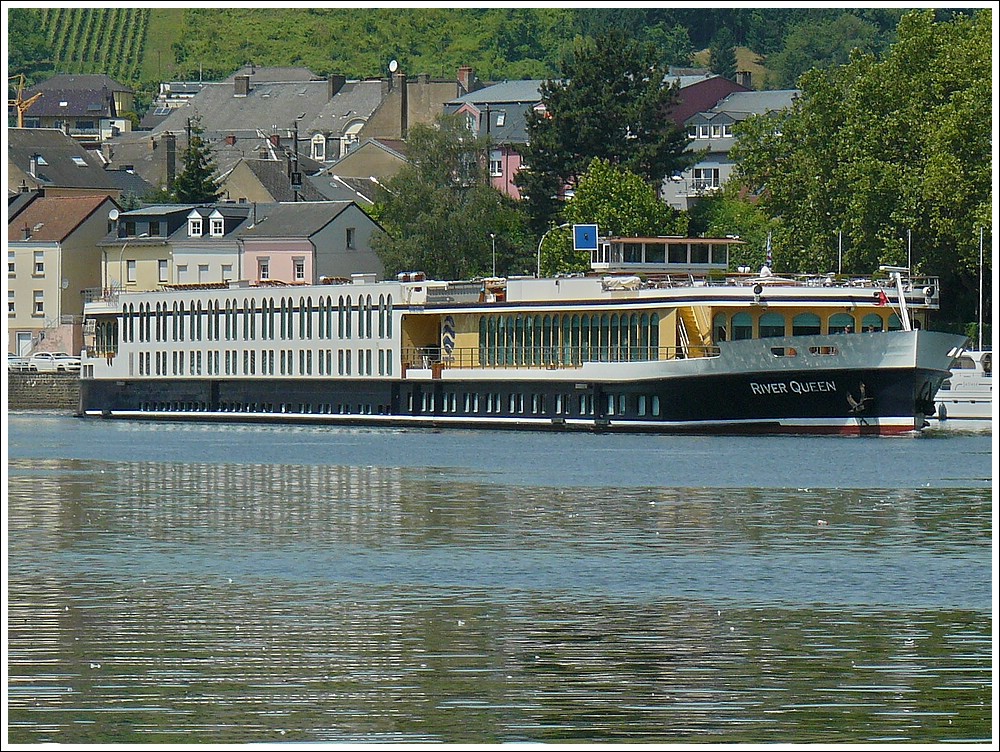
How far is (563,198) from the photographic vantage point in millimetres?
130000

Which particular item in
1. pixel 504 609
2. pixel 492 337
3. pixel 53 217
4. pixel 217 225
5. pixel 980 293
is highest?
pixel 53 217

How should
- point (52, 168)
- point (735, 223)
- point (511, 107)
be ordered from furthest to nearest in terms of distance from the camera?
point (511, 107), point (52, 168), point (735, 223)

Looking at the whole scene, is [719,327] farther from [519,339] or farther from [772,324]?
[519,339]

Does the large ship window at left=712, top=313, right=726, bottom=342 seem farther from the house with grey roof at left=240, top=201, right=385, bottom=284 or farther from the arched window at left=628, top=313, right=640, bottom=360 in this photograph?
the house with grey roof at left=240, top=201, right=385, bottom=284

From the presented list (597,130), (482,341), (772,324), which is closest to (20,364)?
(597,130)

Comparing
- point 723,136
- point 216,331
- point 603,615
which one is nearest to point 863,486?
point 603,615

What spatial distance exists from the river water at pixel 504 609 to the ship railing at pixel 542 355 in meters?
23.6

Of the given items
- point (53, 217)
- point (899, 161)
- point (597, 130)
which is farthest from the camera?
point (53, 217)

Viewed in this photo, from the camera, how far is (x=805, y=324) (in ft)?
250

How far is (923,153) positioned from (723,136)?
238 feet

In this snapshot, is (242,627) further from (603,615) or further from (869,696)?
(869,696)

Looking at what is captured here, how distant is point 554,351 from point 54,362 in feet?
147

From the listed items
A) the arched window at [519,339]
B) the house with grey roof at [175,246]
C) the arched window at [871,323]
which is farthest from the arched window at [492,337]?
the house with grey roof at [175,246]

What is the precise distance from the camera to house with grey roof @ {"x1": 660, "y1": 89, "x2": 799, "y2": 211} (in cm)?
15962
